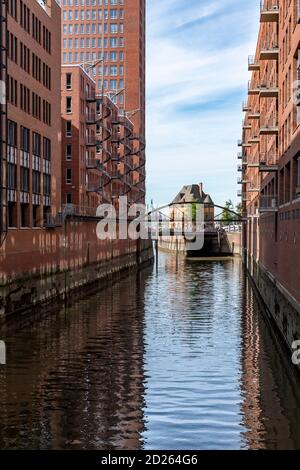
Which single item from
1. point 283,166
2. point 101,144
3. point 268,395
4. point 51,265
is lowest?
point 268,395

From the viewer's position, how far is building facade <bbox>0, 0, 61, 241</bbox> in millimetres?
36781

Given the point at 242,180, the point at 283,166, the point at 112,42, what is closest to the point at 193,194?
the point at 112,42

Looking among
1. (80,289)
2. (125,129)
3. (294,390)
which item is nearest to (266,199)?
(80,289)

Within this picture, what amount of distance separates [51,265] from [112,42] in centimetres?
6678

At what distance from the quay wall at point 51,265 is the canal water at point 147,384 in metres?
2.01

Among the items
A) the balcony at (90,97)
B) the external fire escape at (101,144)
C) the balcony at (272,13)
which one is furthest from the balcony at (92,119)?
the balcony at (272,13)

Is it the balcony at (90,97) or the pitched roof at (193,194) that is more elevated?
the balcony at (90,97)

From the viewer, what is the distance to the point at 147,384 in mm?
21891

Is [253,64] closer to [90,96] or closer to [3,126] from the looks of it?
[90,96]

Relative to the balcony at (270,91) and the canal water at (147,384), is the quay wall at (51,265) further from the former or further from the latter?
the balcony at (270,91)

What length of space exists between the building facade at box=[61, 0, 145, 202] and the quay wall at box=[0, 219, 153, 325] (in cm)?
3976

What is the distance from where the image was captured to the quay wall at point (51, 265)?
3453 centimetres

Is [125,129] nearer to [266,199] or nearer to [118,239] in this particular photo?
[118,239]
